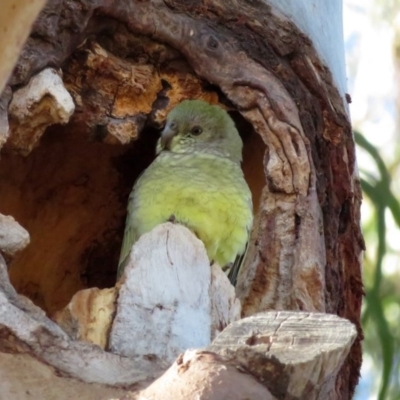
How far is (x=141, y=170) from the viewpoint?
3889 millimetres

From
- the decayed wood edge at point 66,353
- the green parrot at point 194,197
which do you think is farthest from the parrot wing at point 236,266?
the decayed wood edge at point 66,353

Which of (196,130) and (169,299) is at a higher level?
(196,130)

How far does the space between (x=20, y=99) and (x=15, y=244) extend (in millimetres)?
537

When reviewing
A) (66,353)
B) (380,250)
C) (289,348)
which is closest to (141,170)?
(380,250)

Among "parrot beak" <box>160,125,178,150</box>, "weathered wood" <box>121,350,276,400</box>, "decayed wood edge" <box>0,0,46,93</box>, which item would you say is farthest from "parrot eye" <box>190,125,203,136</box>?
"decayed wood edge" <box>0,0,46,93</box>

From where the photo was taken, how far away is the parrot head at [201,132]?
356 cm

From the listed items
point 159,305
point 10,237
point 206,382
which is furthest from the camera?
point 159,305

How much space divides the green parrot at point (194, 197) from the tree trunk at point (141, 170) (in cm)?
11

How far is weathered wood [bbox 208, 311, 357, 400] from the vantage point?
5.18ft

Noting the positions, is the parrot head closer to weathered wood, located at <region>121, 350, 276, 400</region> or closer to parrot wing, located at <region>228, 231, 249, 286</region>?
parrot wing, located at <region>228, 231, 249, 286</region>

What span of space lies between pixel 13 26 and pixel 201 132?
2736 mm

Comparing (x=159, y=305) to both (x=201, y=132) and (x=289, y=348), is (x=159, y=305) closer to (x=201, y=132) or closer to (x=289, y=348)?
(x=289, y=348)

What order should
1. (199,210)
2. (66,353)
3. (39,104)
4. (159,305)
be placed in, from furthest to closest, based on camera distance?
(199,210) → (39,104) → (159,305) → (66,353)

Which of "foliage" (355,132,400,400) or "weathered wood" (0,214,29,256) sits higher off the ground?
"foliage" (355,132,400,400)
